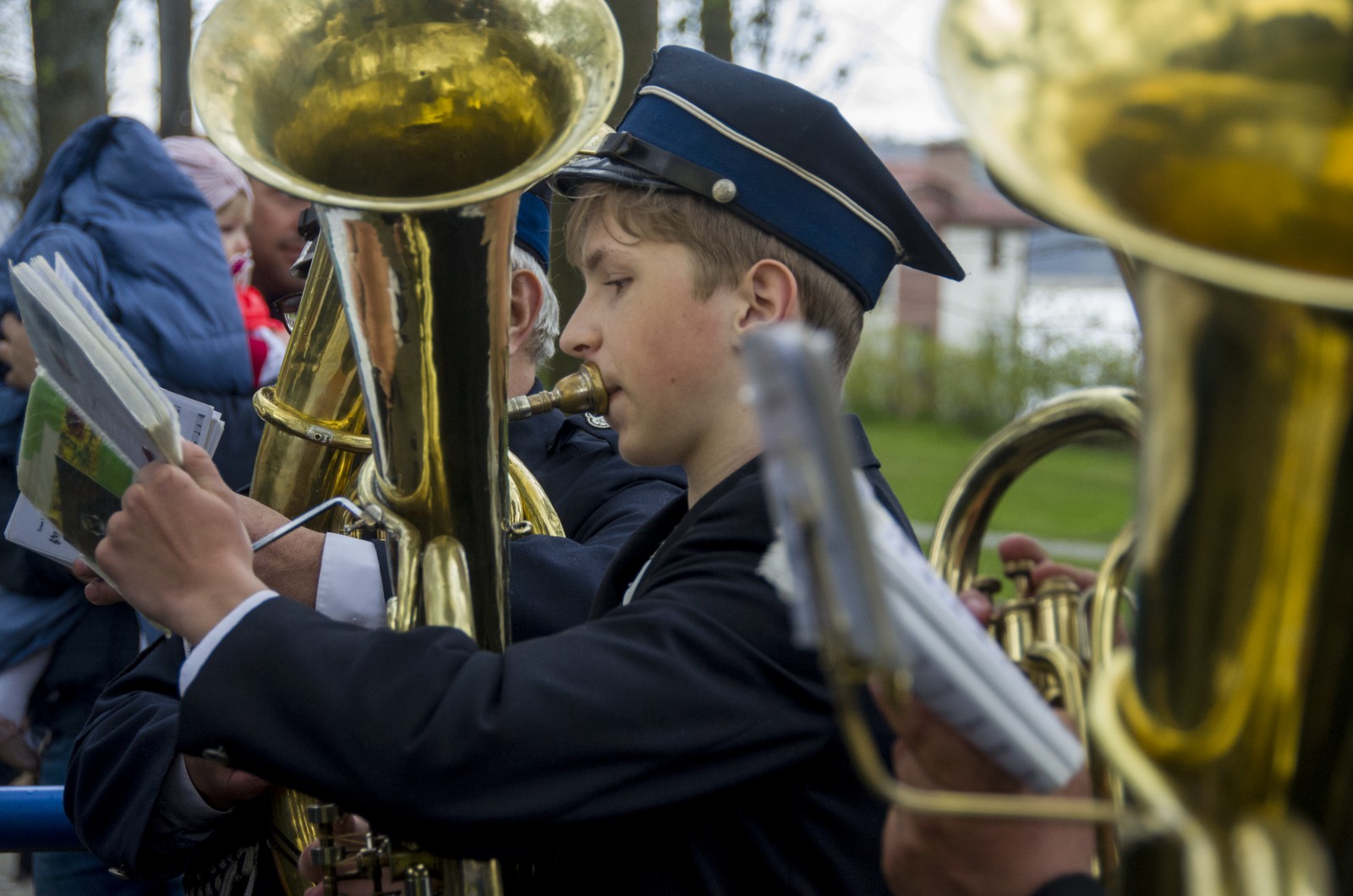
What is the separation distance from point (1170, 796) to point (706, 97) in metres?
1.21

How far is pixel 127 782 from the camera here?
2041mm

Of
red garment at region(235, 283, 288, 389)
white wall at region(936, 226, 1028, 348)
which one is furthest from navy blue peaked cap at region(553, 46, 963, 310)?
white wall at region(936, 226, 1028, 348)

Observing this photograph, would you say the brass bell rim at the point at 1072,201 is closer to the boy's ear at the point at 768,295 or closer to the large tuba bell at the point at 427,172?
the large tuba bell at the point at 427,172

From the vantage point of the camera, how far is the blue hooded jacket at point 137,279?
294cm

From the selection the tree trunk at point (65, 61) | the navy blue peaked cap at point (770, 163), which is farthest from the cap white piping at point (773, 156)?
the tree trunk at point (65, 61)

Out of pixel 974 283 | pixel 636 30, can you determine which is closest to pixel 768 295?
pixel 636 30

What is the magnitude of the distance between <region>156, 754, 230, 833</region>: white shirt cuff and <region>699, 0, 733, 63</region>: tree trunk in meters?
3.25

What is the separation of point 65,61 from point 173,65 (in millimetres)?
482

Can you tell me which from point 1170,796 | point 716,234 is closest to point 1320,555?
point 1170,796

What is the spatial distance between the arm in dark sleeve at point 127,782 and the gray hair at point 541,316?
3.33 ft

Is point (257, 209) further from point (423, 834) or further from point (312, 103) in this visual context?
point (423, 834)

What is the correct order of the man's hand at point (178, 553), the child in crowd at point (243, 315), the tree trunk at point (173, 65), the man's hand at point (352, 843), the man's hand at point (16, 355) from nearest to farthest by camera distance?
1. the man's hand at point (178, 553)
2. the man's hand at point (352, 843)
3. the child in crowd at point (243, 315)
4. the man's hand at point (16, 355)
5. the tree trunk at point (173, 65)

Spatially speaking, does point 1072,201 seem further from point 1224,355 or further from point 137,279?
point 137,279

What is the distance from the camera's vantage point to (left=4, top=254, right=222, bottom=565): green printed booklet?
1.50 meters
